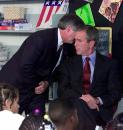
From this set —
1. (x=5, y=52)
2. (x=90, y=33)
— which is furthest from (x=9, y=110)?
(x=5, y=52)

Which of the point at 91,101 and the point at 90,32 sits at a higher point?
the point at 90,32

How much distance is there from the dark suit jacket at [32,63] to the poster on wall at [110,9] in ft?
2.10

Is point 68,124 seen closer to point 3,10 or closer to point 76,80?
point 76,80

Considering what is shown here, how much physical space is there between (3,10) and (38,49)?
4.21 ft

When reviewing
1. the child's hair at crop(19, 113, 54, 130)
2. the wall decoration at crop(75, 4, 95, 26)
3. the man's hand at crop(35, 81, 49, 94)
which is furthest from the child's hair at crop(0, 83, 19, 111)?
the wall decoration at crop(75, 4, 95, 26)

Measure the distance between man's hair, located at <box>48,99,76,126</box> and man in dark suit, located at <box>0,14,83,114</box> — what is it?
147 cm

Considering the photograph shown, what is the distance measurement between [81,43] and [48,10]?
3.44ft

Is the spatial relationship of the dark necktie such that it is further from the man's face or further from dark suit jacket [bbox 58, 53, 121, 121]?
the man's face

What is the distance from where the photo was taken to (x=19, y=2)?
4.71 m

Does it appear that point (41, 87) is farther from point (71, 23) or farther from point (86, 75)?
point (71, 23)

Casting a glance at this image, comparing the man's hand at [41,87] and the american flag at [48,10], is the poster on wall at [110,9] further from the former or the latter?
the man's hand at [41,87]

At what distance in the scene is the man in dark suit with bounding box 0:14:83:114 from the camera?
141 inches

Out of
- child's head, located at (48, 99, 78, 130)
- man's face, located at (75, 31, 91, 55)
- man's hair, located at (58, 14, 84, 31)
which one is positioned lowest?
child's head, located at (48, 99, 78, 130)

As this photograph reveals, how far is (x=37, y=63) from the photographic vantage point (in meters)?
3.69
